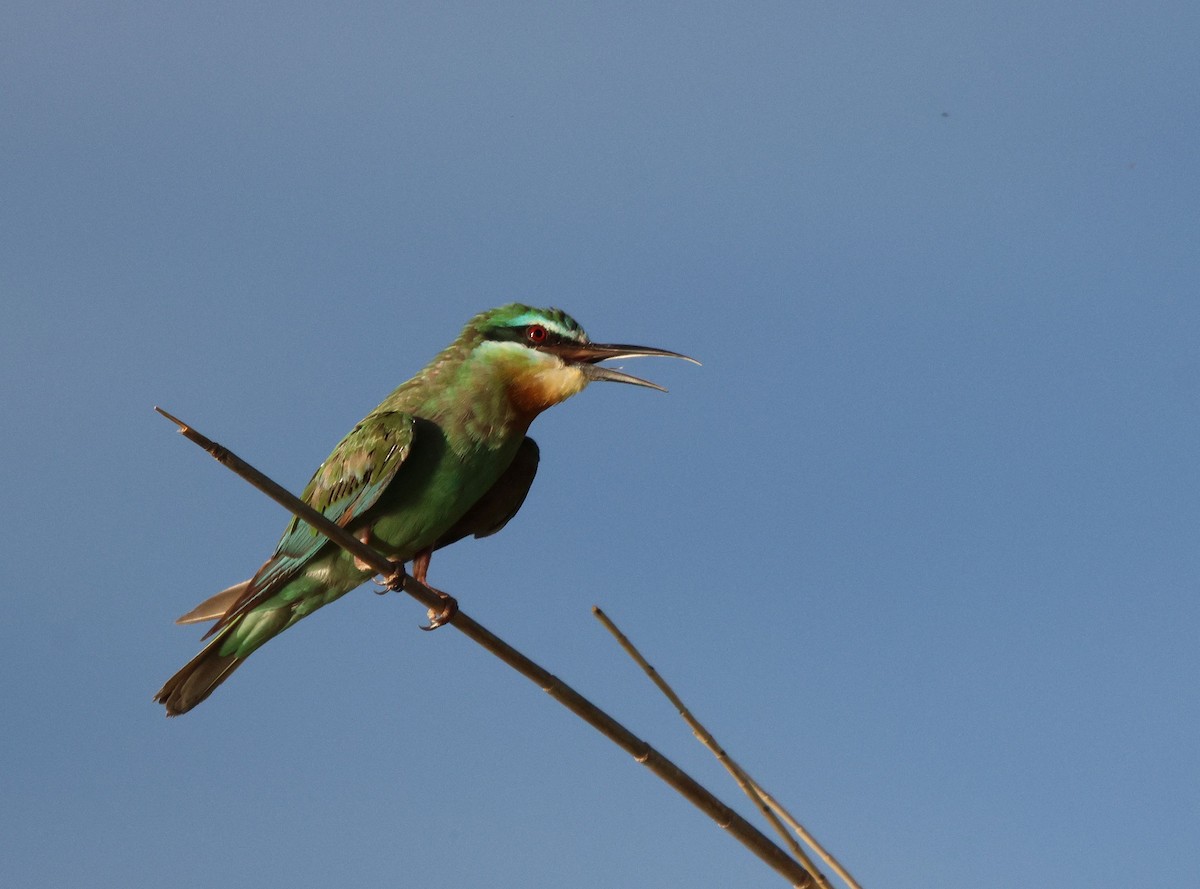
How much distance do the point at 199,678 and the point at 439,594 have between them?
1.30m

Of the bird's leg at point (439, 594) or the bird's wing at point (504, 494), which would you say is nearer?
the bird's leg at point (439, 594)

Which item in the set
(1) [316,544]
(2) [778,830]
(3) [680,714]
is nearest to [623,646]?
(3) [680,714]

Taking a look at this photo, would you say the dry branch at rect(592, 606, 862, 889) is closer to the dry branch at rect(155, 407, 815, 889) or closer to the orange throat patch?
the dry branch at rect(155, 407, 815, 889)

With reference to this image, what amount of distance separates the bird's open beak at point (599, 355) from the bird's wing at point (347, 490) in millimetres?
717

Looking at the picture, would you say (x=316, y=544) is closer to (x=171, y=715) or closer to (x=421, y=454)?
(x=421, y=454)

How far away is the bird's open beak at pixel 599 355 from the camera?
578 centimetres

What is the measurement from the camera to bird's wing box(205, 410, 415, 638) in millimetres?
5352

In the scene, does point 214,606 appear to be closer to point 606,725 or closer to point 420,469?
point 420,469

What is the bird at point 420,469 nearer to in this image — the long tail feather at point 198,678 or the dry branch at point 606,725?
the long tail feather at point 198,678

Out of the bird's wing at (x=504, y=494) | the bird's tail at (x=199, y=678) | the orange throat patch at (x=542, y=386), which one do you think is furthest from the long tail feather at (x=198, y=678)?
the orange throat patch at (x=542, y=386)

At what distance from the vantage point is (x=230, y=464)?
2.83 m

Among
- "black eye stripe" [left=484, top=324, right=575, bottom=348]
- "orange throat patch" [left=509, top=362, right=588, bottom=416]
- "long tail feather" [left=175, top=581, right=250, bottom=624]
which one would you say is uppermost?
"black eye stripe" [left=484, top=324, right=575, bottom=348]

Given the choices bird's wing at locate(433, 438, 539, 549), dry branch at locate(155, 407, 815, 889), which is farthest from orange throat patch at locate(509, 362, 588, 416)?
dry branch at locate(155, 407, 815, 889)

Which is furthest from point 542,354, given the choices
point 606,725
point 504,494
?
point 606,725
